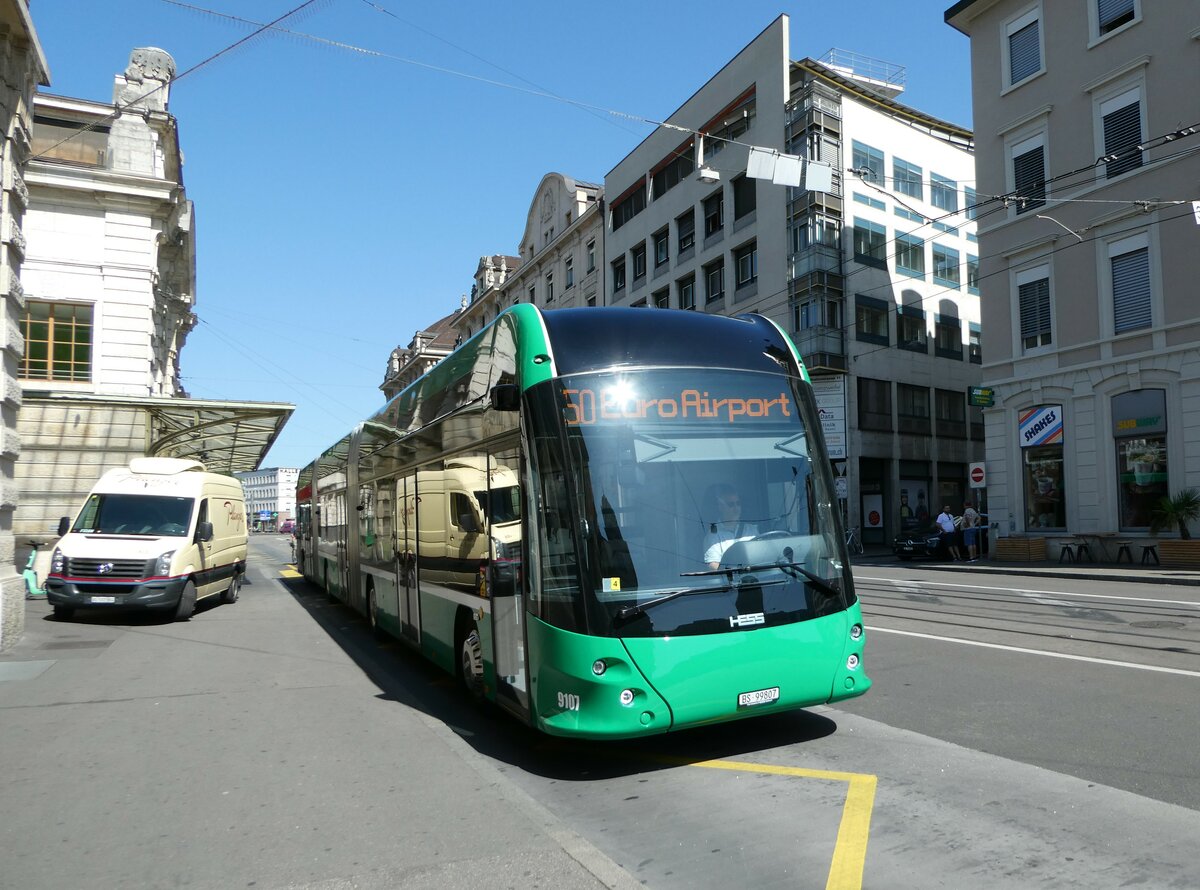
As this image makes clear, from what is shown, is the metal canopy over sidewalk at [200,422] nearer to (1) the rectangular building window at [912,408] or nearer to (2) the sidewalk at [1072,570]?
(2) the sidewalk at [1072,570]

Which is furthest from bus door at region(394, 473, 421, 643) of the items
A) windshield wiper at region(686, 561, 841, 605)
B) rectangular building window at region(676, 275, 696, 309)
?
rectangular building window at region(676, 275, 696, 309)

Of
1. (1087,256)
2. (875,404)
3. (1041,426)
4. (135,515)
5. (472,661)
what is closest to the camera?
(472,661)

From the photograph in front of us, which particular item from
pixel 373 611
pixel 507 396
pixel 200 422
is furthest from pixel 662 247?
pixel 507 396

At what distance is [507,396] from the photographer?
5934 millimetres

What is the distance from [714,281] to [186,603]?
98.8 ft

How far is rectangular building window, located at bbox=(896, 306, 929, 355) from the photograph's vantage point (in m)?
37.3

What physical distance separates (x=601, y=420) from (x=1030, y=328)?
23139mm

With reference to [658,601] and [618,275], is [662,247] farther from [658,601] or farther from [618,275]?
[658,601]

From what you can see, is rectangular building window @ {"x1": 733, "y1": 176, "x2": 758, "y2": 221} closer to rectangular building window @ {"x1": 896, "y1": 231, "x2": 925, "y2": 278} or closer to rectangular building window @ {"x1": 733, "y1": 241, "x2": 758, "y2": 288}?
rectangular building window @ {"x1": 733, "y1": 241, "x2": 758, "y2": 288}

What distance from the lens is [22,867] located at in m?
4.20

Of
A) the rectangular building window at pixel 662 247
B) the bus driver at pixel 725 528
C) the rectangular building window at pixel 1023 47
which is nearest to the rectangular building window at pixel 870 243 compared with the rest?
the rectangular building window at pixel 1023 47

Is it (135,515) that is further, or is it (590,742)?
(135,515)

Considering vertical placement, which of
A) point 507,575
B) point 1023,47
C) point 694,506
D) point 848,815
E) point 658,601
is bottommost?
point 848,815

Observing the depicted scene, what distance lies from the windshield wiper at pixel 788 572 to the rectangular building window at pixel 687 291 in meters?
35.8
